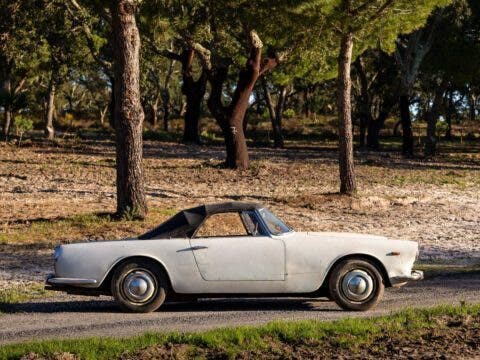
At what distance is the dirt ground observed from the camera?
696 inches

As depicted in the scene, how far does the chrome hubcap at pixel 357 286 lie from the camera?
32.1ft

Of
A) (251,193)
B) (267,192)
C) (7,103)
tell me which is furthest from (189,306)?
(7,103)

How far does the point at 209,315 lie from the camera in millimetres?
9789

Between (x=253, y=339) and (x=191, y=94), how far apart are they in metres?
31.6

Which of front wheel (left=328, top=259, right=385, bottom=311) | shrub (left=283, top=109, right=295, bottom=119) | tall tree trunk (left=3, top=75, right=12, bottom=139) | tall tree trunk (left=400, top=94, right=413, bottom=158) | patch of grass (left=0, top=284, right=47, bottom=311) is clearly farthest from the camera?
shrub (left=283, top=109, right=295, bottom=119)

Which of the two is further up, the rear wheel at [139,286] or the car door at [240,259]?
the car door at [240,259]

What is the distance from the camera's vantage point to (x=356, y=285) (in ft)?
32.1

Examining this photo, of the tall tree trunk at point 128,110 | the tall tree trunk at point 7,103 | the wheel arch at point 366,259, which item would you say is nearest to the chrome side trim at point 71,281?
the wheel arch at point 366,259

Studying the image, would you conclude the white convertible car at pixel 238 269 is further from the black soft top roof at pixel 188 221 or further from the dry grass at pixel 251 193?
the dry grass at pixel 251 193

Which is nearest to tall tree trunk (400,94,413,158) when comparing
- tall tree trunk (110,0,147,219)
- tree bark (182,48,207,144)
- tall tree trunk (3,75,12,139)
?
tree bark (182,48,207,144)

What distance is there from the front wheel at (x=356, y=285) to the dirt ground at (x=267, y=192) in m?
5.49

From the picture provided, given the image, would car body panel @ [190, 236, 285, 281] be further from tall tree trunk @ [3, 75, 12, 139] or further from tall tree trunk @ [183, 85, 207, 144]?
tall tree trunk @ [183, 85, 207, 144]

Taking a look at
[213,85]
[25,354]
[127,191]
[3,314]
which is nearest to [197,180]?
[213,85]

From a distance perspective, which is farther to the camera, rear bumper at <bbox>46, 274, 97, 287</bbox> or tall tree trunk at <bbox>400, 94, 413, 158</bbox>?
tall tree trunk at <bbox>400, 94, 413, 158</bbox>
